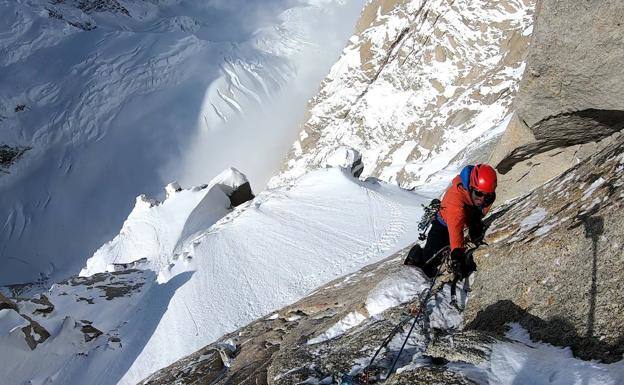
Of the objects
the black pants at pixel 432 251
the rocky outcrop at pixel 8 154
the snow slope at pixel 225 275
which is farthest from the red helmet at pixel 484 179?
the rocky outcrop at pixel 8 154

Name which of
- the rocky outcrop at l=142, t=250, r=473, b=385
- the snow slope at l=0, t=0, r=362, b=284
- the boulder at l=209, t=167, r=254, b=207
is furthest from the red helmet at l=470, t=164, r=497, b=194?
the snow slope at l=0, t=0, r=362, b=284

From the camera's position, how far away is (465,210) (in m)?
4.59

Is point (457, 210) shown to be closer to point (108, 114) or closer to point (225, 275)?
point (225, 275)

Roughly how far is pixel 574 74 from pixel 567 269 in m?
2.76

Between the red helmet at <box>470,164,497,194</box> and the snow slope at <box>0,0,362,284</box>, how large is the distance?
56.9 metres

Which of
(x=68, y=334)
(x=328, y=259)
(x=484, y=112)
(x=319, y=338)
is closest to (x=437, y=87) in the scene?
(x=484, y=112)

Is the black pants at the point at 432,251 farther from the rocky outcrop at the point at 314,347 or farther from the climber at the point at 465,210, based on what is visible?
the rocky outcrop at the point at 314,347

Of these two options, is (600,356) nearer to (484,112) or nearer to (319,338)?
(319,338)

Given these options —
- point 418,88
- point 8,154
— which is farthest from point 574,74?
point 8,154

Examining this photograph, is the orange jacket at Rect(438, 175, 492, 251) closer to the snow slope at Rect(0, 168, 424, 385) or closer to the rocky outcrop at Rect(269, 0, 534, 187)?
the snow slope at Rect(0, 168, 424, 385)

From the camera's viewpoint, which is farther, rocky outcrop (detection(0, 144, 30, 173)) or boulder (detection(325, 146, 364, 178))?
rocky outcrop (detection(0, 144, 30, 173))

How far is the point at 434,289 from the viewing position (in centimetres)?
416

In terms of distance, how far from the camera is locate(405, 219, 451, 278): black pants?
5.03m

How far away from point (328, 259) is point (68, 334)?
6770 mm
